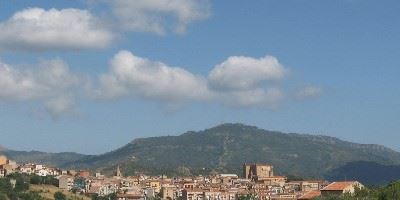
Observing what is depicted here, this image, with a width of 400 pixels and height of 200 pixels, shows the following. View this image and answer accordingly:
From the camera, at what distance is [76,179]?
136m

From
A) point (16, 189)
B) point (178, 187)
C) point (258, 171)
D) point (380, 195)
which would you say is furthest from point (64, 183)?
point (380, 195)

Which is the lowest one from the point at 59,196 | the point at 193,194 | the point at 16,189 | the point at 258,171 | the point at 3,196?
the point at 3,196

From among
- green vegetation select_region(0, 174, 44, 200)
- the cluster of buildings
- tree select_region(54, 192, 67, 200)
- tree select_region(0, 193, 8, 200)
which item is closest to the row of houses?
the cluster of buildings

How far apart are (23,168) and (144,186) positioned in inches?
962

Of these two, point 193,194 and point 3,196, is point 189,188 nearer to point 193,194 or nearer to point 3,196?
point 193,194

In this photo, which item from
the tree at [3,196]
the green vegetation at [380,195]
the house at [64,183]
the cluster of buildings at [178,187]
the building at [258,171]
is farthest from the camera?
the building at [258,171]

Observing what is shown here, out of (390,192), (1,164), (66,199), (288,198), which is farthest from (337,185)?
(1,164)

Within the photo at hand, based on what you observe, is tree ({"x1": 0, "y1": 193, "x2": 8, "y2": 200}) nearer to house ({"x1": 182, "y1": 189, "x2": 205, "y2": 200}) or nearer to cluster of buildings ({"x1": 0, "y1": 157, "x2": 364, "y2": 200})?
Result: cluster of buildings ({"x1": 0, "y1": 157, "x2": 364, "y2": 200})

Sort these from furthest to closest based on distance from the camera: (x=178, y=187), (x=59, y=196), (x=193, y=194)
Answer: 1. (x=178, y=187)
2. (x=193, y=194)
3. (x=59, y=196)

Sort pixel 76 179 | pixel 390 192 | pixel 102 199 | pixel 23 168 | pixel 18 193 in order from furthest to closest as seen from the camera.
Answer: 1. pixel 23 168
2. pixel 76 179
3. pixel 102 199
4. pixel 18 193
5. pixel 390 192

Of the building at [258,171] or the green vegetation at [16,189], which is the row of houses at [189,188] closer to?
the green vegetation at [16,189]

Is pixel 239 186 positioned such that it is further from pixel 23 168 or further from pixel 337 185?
pixel 337 185

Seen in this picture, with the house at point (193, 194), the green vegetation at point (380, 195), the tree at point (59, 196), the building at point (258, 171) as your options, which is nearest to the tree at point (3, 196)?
the tree at point (59, 196)

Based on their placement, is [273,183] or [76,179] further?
[273,183]
